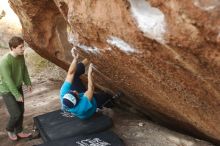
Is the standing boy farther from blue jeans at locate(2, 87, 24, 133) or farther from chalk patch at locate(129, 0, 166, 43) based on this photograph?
chalk patch at locate(129, 0, 166, 43)

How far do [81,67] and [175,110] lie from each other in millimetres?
1767

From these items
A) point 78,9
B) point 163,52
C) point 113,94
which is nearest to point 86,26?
point 78,9

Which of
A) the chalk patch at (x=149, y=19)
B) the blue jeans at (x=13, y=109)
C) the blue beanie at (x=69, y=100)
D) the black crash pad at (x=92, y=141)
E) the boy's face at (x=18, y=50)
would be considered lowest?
the black crash pad at (x=92, y=141)

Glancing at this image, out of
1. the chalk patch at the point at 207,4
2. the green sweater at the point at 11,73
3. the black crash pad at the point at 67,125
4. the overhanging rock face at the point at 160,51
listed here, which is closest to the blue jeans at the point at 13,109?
the green sweater at the point at 11,73

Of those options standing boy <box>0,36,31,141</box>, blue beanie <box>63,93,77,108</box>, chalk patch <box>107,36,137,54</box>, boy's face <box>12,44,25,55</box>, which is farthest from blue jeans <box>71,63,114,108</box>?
chalk patch <box>107,36,137,54</box>

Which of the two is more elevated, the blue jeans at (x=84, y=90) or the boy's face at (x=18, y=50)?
the boy's face at (x=18, y=50)

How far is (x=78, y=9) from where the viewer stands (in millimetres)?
4992

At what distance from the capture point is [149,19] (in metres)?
4.02

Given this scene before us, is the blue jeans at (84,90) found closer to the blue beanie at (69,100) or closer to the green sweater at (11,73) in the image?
the blue beanie at (69,100)

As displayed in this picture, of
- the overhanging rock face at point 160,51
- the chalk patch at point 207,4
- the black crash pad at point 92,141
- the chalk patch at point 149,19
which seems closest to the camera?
the chalk patch at point 207,4

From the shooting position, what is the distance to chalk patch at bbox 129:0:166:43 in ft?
12.8

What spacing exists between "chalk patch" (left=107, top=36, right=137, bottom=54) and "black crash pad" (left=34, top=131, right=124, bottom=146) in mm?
1552

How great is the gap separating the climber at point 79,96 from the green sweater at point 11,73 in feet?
2.18

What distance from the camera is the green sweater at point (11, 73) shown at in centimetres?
589
